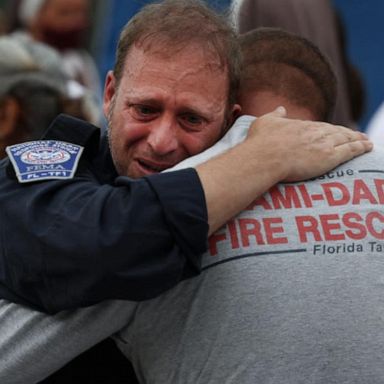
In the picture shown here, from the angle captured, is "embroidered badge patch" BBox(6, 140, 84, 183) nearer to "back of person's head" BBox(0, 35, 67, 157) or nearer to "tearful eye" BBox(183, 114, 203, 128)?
"tearful eye" BBox(183, 114, 203, 128)

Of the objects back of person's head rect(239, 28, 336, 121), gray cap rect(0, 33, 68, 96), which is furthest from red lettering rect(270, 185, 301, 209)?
gray cap rect(0, 33, 68, 96)

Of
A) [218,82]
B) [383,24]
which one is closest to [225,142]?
[218,82]

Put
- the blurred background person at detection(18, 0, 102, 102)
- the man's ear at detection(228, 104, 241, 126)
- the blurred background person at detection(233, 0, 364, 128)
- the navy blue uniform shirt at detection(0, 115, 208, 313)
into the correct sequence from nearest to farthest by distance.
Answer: the navy blue uniform shirt at detection(0, 115, 208, 313) → the man's ear at detection(228, 104, 241, 126) → the blurred background person at detection(233, 0, 364, 128) → the blurred background person at detection(18, 0, 102, 102)

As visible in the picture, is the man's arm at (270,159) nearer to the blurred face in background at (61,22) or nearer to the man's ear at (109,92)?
the man's ear at (109,92)

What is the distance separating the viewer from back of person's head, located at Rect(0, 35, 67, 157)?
416 centimetres

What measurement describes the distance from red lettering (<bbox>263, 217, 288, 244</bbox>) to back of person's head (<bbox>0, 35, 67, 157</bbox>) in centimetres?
→ 194

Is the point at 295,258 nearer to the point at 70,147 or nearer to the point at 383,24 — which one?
the point at 70,147

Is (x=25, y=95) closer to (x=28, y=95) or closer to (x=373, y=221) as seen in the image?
(x=28, y=95)

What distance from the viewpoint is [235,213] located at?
2.31 m

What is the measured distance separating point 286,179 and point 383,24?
403 centimetres

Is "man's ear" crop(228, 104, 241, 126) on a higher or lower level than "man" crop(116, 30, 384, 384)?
higher

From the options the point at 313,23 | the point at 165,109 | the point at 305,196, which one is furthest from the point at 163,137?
the point at 313,23

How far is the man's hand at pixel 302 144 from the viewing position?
239 centimetres

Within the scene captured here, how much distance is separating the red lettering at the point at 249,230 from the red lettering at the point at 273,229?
0.05 feet
